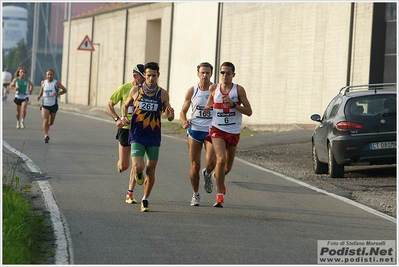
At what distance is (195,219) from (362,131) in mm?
5473

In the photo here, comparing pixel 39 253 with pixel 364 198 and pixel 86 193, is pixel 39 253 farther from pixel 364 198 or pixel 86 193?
pixel 364 198

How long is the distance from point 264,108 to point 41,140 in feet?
35.4

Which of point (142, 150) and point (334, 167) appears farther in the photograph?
point (334, 167)

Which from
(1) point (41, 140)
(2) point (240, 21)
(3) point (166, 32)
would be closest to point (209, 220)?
(1) point (41, 140)

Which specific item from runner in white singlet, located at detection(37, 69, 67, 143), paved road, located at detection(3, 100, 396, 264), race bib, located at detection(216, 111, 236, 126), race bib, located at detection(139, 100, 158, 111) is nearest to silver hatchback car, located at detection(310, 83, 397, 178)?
paved road, located at detection(3, 100, 396, 264)

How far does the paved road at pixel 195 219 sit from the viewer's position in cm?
785

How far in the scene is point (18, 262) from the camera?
22.9 ft

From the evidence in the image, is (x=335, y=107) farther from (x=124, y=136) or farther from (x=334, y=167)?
(x=124, y=136)

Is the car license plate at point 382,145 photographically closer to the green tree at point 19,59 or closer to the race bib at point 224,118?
the race bib at point 224,118

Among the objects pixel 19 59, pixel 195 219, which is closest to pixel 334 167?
pixel 195 219

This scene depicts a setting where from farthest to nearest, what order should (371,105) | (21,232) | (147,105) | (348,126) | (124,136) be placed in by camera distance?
(371,105) < (348,126) < (124,136) < (147,105) < (21,232)

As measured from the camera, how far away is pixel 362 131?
48.1 ft

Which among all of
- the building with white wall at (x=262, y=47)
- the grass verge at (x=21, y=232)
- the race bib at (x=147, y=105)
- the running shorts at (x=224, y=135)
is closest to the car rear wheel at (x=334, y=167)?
the running shorts at (x=224, y=135)

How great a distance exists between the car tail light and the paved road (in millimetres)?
1208
